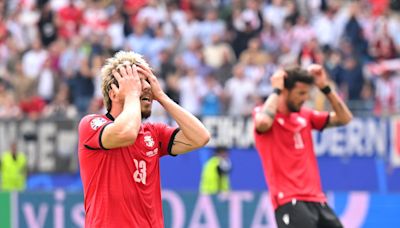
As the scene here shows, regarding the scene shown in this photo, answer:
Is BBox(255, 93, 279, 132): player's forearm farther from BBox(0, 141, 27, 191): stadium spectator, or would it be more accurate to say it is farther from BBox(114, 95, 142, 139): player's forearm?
BBox(0, 141, 27, 191): stadium spectator

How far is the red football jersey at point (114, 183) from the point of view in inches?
277

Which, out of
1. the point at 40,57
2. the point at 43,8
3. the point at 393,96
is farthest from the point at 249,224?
the point at 43,8

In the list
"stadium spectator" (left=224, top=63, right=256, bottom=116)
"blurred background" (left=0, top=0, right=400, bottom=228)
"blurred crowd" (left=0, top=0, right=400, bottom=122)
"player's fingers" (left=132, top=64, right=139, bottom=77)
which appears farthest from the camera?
"blurred crowd" (left=0, top=0, right=400, bottom=122)

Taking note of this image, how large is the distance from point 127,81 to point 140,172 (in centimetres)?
62

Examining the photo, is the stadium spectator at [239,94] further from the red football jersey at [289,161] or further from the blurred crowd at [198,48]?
the red football jersey at [289,161]

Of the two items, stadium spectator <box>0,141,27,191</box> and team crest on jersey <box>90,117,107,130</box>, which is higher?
stadium spectator <box>0,141,27,191</box>

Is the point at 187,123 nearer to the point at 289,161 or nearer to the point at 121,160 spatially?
the point at 121,160

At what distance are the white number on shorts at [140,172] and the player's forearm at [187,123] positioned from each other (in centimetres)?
36

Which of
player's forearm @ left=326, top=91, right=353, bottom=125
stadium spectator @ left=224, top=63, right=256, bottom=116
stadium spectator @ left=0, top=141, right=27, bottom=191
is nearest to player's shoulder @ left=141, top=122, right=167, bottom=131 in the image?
player's forearm @ left=326, top=91, right=353, bottom=125

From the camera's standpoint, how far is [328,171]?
18.1m

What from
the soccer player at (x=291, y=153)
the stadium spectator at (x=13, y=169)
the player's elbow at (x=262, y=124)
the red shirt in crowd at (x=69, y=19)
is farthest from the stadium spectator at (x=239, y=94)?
the player's elbow at (x=262, y=124)

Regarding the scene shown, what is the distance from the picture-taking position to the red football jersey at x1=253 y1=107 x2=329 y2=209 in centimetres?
1012

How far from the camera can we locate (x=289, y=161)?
10.2 m

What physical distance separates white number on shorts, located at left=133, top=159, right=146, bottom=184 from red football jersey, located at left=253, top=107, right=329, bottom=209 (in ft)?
10.5
